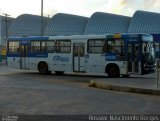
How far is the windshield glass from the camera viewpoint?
24703mm

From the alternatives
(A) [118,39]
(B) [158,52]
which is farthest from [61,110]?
(B) [158,52]

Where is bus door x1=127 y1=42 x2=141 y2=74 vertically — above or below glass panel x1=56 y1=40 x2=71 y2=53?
below

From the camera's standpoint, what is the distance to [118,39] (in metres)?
25.2

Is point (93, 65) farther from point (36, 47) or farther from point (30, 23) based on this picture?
point (30, 23)

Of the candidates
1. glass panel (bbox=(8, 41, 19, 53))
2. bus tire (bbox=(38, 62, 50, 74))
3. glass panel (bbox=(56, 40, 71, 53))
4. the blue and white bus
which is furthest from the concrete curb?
glass panel (bbox=(8, 41, 19, 53))

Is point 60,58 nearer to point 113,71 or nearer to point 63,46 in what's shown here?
point 63,46

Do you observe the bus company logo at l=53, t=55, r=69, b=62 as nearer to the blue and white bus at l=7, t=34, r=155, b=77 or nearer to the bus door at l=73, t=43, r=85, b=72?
the blue and white bus at l=7, t=34, r=155, b=77

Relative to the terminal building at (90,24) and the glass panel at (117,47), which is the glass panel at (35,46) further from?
the terminal building at (90,24)

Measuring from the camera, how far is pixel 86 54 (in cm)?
2688

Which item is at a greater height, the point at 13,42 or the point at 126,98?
the point at 13,42

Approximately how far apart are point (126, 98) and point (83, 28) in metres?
72.0

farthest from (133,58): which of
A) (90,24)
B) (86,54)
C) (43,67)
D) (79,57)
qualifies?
(90,24)

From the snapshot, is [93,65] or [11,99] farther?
[93,65]

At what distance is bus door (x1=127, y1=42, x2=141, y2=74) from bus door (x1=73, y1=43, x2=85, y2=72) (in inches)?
138
